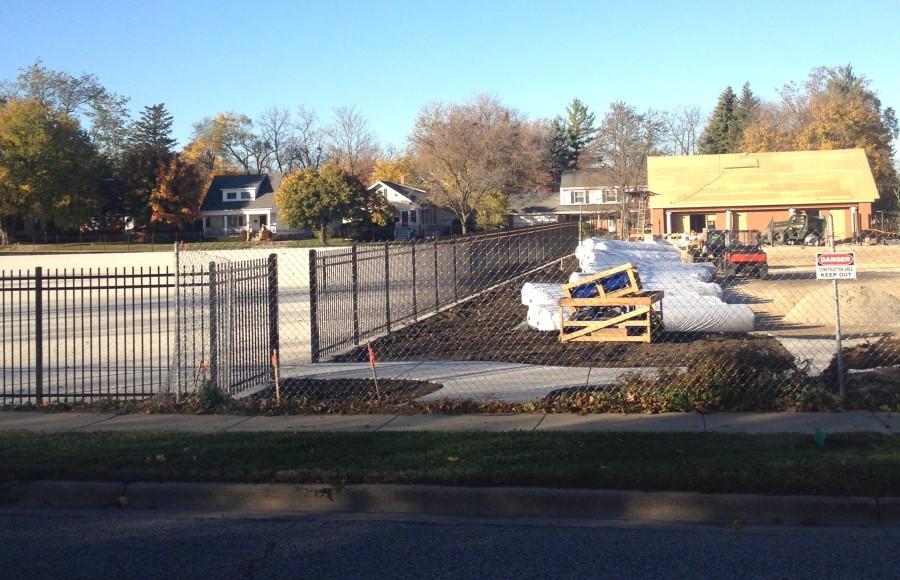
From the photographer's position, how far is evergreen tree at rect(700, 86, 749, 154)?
9725 cm

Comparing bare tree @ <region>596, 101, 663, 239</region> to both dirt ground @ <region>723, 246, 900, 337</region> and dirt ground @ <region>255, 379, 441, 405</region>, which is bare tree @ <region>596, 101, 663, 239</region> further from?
dirt ground @ <region>255, 379, 441, 405</region>

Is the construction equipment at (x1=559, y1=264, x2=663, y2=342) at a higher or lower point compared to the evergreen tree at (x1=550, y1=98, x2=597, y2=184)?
lower

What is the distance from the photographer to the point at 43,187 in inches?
2613

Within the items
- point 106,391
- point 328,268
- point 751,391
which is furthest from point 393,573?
point 328,268

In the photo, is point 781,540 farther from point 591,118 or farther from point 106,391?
point 591,118

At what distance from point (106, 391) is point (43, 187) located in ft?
196

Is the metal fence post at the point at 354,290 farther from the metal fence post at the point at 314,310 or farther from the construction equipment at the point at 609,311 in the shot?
the construction equipment at the point at 609,311

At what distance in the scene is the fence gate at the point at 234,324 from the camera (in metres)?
11.7

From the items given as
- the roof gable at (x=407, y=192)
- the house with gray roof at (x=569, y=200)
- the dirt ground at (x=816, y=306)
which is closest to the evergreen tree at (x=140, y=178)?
the roof gable at (x=407, y=192)

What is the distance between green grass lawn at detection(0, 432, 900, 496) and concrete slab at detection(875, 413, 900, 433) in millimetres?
577

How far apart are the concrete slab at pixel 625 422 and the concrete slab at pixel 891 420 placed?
70.1 inches

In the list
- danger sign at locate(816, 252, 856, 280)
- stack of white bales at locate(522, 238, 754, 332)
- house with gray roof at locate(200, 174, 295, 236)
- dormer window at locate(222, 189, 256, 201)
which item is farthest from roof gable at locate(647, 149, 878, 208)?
danger sign at locate(816, 252, 856, 280)

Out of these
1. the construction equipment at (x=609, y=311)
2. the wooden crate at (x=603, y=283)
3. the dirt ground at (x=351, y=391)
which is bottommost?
the dirt ground at (x=351, y=391)

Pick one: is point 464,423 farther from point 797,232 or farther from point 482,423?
point 797,232
